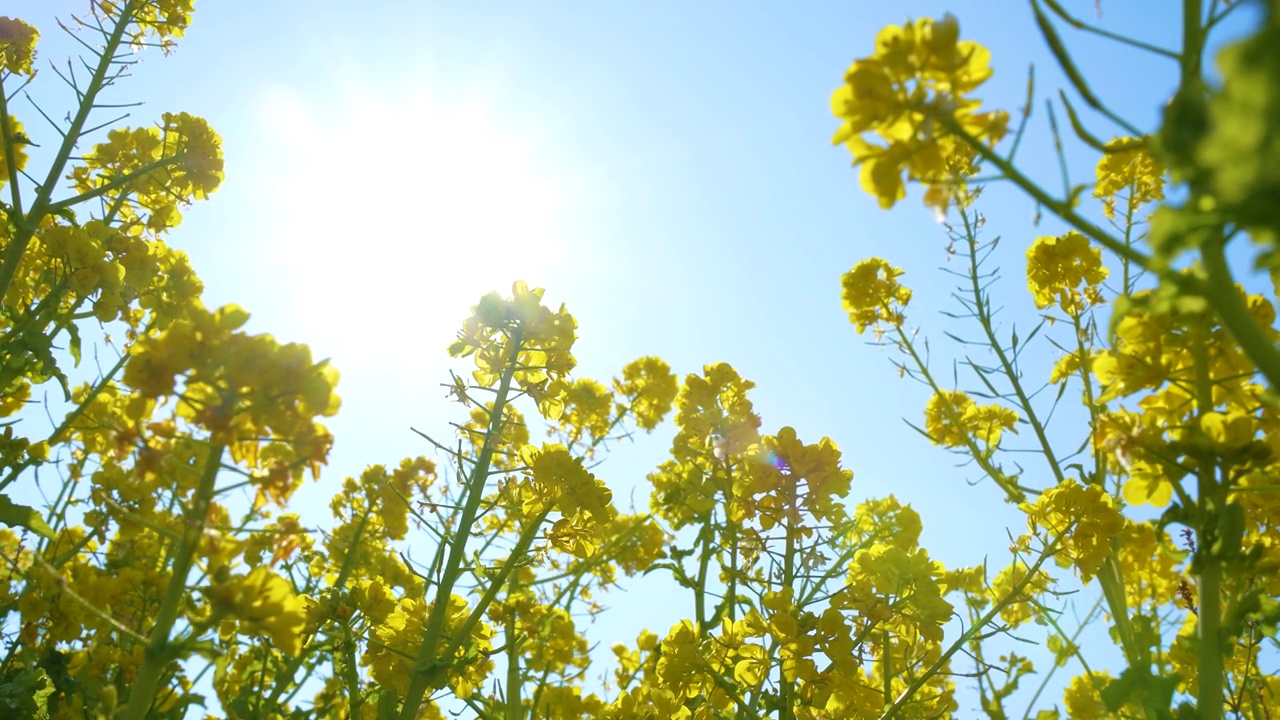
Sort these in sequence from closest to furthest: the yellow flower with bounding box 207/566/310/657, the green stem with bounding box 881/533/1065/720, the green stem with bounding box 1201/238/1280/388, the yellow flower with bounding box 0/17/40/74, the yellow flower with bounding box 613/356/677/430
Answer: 1. the green stem with bounding box 1201/238/1280/388
2. the yellow flower with bounding box 207/566/310/657
3. the green stem with bounding box 881/533/1065/720
4. the yellow flower with bounding box 0/17/40/74
5. the yellow flower with bounding box 613/356/677/430

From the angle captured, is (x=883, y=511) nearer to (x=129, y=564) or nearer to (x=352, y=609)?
(x=352, y=609)

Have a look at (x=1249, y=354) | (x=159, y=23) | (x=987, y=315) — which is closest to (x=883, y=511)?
(x=987, y=315)

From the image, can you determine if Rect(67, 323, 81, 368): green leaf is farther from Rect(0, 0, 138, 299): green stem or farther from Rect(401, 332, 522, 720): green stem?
Rect(401, 332, 522, 720): green stem

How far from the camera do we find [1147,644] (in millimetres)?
2775

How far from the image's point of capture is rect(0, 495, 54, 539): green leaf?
319 cm

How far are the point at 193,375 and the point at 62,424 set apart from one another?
2929 mm

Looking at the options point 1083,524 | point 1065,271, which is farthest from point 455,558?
point 1065,271

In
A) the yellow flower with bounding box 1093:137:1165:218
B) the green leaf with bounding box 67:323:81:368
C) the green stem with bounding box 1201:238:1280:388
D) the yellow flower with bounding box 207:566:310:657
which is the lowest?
the yellow flower with bounding box 207:566:310:657

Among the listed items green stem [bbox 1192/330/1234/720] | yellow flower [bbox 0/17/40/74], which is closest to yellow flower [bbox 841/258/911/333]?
green stem [bbox 1192/330/1234/720]

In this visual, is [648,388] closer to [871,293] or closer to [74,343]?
[871,293]

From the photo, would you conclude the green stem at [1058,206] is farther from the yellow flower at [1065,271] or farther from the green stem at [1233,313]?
the yellow flower at [1065,271]

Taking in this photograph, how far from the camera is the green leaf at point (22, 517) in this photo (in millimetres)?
3193

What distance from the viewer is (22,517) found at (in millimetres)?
3223

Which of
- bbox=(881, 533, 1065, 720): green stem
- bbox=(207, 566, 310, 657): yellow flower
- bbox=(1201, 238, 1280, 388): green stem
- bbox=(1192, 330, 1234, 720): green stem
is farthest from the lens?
bbox=(881, 533, 1065, 720): green stem
